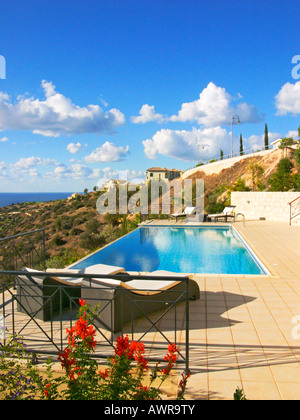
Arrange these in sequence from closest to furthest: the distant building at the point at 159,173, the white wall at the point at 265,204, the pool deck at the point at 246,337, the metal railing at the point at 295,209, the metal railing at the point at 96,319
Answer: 1. the pool deck at the point at 246,337
2. the metal railing at the point at 96,319
3. the metal railing at the point at 295,209
4. the white wall at the point at 265,204
5. the distant building at the point at 159,173

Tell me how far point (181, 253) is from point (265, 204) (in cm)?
925

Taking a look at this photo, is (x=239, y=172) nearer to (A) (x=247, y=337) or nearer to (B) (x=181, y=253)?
(B) (x=181, y=253)

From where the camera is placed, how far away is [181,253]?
9938 millimetres

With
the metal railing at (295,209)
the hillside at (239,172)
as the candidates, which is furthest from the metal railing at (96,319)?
the hillside at (239,172)

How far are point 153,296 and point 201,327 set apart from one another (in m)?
0.71

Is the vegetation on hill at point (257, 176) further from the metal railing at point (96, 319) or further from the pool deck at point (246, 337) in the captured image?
the metal railing at point (96, 319)

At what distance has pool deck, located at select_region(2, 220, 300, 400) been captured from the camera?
272 cm

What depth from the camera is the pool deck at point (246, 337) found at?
2.72 metres

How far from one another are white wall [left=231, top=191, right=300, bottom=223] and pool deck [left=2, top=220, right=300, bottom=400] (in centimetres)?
1026

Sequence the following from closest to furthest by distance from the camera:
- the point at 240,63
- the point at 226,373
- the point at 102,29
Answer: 1. the point at 226,373
2. the point at 102,29
3. the point at 240,63

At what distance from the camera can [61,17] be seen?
8594mm

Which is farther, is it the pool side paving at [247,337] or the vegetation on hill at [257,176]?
the vegetation on hill at [257,176]
